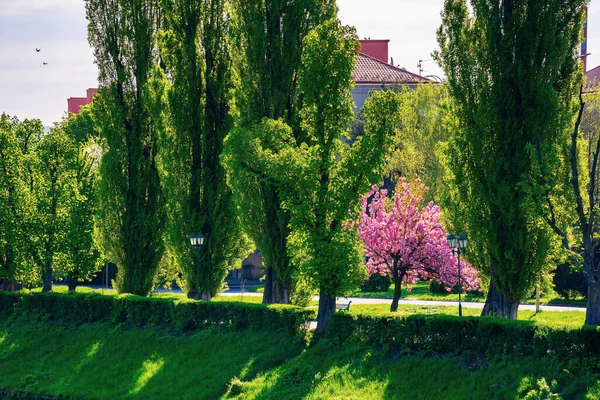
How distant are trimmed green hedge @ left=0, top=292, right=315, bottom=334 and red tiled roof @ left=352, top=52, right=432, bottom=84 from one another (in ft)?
89.7

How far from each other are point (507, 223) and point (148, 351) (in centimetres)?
1080

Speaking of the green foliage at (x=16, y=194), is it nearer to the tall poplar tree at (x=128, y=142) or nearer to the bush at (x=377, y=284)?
the tall poplar tree at (x=128, y=142)

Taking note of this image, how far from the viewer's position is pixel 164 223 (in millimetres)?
29328

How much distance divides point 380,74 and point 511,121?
33.0 meters

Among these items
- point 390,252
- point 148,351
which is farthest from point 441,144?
point 148,351

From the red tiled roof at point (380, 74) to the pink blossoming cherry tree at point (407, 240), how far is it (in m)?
24.2

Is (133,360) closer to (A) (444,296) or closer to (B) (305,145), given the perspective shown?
(B) (305,145)

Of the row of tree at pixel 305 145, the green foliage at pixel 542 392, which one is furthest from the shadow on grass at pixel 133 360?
the green foliage at pixel 542 392

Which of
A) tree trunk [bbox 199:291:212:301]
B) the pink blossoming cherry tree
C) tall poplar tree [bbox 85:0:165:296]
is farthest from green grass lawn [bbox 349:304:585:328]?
tall poplar tree [bbox 85:0:165:296]

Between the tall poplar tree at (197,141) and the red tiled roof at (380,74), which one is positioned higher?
the red tiled roof at (380,74)

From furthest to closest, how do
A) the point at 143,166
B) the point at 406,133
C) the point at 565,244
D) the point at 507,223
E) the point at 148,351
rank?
the point at 406,133 → the point at 143,166 → the point at 148,351 → the point at 507,223 → the point at 565,244

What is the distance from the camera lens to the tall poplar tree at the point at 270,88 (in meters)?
24.1

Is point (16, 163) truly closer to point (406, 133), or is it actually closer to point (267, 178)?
point (267, 178)

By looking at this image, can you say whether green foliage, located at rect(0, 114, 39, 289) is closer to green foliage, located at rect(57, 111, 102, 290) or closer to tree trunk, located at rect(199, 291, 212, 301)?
green foliage, located at rect(57, 111, 102, 290)
